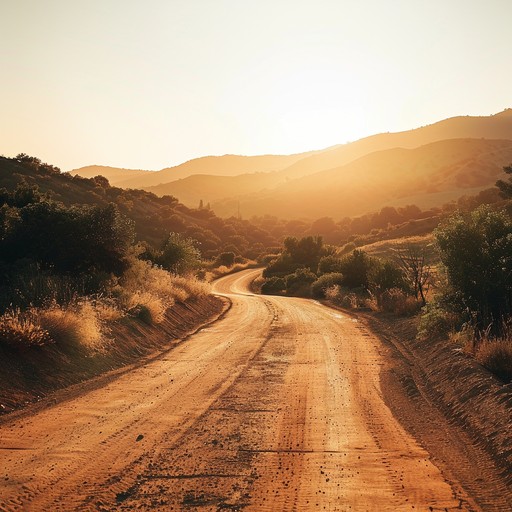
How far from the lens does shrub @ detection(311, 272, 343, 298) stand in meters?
39.9

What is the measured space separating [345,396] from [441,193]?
4800 inches

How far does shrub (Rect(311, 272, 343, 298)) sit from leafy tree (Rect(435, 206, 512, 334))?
2334cm

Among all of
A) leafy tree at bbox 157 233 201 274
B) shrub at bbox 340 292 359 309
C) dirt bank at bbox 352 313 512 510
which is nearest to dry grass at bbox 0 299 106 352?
dirt bank at bbox 352 313 512 510

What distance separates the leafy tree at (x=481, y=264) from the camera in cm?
1464

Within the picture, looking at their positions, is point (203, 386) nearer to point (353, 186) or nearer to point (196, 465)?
point (196, 465)

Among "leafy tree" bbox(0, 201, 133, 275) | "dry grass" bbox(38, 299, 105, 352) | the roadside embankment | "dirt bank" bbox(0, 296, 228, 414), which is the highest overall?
"leafy tree" bbox(0, 201, 133, 275)

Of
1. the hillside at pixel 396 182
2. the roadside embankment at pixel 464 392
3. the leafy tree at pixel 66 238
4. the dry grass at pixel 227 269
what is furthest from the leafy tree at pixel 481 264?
the hillside at pixel 396 182

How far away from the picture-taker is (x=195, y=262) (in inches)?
1438

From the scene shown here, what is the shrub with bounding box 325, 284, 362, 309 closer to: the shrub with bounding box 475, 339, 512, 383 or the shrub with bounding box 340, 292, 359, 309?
the shrub with bounding box 340, 292, 359, 309

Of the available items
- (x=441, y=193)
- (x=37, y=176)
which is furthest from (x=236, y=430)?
(x=441, y=193)

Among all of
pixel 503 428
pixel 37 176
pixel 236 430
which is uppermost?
pixel 37 176

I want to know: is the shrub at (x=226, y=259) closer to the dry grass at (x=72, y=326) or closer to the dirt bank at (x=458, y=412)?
the dry grass at (x=72, y=326)

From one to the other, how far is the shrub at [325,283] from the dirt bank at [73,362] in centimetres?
2076

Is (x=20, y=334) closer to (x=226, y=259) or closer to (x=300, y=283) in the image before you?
(x=300, y=283)
